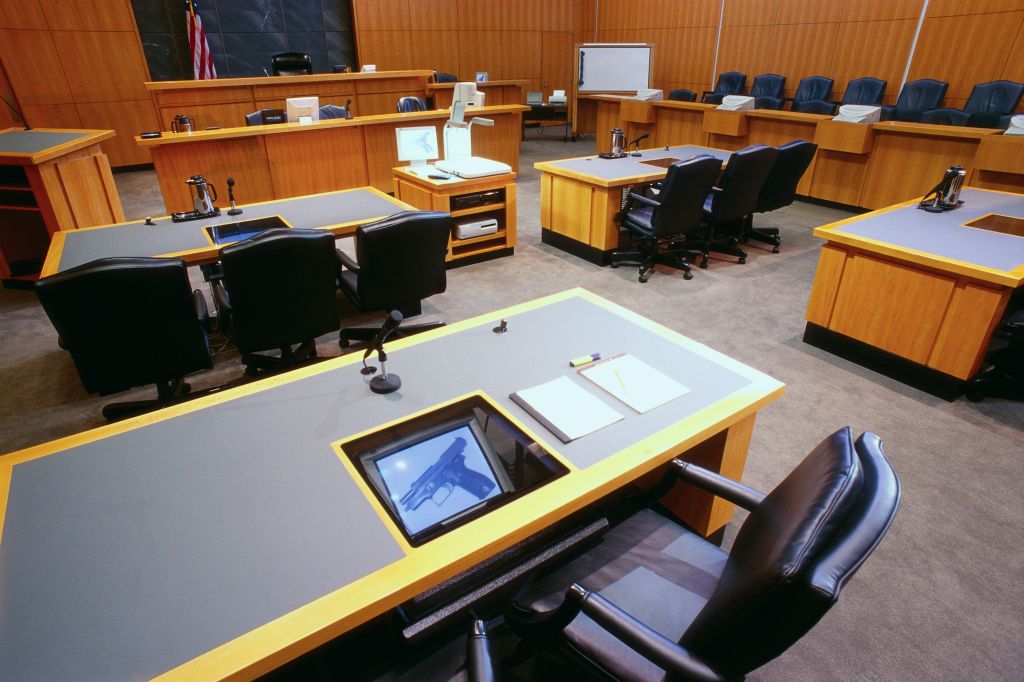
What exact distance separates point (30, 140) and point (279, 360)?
373 centimetres

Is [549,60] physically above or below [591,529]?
above

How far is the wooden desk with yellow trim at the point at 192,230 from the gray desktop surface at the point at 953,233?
2.95 meters

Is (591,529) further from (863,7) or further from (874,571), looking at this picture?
(863,7)

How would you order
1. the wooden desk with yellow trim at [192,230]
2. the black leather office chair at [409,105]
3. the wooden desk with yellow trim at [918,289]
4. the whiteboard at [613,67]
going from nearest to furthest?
1. the wooden desk with yellow trim at [918,289]
2. the wooden desk with yellow trim at [192,230]
3. the black leather office chair at [409,105]
4. the whiteboard at [613,67]

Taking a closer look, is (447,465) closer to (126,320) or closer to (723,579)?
(723,579)

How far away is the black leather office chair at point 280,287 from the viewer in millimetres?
2535

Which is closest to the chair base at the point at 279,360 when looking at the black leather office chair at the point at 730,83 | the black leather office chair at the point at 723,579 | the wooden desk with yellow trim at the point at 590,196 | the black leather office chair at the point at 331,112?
the black leather office chair at the point at 723,579

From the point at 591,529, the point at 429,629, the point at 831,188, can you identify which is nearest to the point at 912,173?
the point at 831,188

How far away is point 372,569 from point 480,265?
4.03m

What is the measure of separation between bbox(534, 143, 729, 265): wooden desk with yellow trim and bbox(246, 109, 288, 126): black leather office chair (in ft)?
9.44

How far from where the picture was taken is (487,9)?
10.8 m

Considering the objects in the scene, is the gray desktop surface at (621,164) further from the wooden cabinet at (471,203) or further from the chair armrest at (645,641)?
the chair armrest at (645,641)

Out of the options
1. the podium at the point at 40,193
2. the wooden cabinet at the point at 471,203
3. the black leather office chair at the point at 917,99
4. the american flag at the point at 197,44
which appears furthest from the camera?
the american flag at the point at 197,44

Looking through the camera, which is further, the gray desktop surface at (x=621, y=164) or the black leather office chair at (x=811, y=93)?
the black leather office chair at (x=811, y=93)
